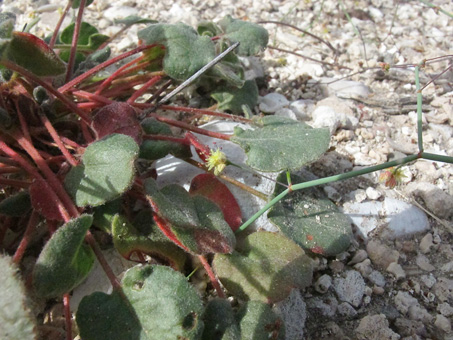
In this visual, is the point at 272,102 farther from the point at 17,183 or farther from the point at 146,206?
the point at 17,183

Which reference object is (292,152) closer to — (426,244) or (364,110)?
(426,244)

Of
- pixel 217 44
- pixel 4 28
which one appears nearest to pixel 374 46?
pixel 217 44

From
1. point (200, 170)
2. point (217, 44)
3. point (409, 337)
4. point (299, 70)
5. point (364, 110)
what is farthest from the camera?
point (299, 70)

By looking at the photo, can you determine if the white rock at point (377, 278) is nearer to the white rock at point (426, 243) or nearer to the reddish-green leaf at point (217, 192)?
the white rock at point (426, 243)

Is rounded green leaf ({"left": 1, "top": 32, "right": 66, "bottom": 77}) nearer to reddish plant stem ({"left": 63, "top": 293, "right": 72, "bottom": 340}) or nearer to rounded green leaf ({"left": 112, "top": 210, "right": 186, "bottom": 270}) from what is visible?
rounded green leaf ({"left": 112, "top": 210, "right": 186, "bottom": 270})

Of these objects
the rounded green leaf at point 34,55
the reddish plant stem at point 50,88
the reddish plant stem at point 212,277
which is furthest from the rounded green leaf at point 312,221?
the rounded green leaf at point 34,55

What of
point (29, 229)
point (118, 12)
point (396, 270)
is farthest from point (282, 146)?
point (118, 12)
